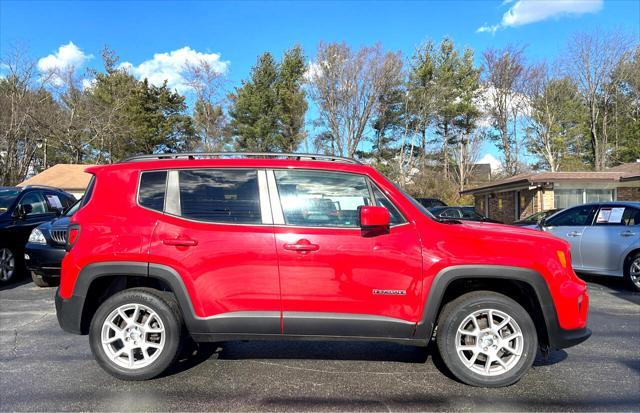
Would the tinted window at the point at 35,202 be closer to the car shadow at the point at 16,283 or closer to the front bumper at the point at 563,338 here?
the car shadow at the point at 16,283

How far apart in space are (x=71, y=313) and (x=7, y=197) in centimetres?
620

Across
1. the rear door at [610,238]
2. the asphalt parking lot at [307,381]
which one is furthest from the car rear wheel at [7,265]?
the rear door at [610,238]

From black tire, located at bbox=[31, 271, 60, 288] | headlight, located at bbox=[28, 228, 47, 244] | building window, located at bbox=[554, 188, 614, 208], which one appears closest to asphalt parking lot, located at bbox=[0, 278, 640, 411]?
headlight, located at bbox=[28, 228, 47, 244]

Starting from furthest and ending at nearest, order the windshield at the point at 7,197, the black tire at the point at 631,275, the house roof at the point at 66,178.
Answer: the house roof at the point at 66,178 < the windshield at the point at 7,197 < the black tire at the point at 631,275

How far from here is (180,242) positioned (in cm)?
333

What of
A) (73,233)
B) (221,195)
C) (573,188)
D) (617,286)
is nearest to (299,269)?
(221,195)

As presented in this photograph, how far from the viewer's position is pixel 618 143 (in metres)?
34.6

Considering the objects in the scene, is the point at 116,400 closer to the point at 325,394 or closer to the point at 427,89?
the point at 325,394

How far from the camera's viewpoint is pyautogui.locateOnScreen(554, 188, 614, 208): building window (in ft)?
59.2

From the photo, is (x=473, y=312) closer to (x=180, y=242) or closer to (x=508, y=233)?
(x=508, y=233)

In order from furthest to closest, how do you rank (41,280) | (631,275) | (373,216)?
(41,280), (631,275), (373,216)

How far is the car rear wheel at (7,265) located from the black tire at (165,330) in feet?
18.6

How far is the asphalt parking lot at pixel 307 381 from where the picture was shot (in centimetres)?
314

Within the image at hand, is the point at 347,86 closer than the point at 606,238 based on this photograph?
No
